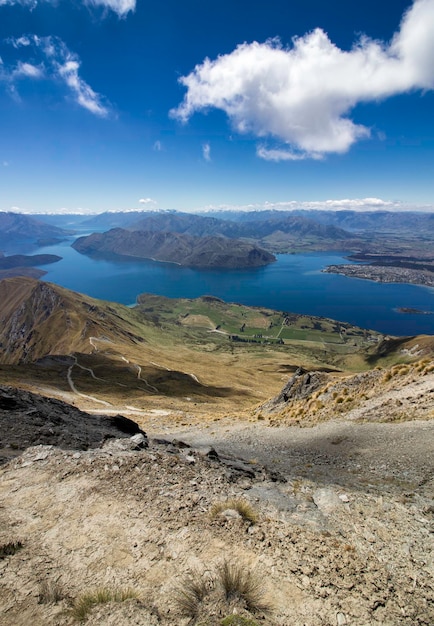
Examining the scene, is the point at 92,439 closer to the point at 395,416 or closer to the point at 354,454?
the point at 354,454

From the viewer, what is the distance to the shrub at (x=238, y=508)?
995 centimetres

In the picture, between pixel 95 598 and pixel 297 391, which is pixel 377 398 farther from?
pixel 95 598

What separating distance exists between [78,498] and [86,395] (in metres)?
50.0

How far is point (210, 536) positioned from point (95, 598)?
10.9 ft

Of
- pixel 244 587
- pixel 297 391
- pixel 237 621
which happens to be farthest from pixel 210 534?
pixel 297 391

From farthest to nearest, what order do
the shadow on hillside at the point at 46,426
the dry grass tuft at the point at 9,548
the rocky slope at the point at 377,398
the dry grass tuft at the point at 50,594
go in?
1. the rocky slope at the point at 377,398
2. the shadow on hillside at the point at 46,426
3. the dry grass tuft at the point at 9,548
4. the dry grass tuft at the point at 50,594

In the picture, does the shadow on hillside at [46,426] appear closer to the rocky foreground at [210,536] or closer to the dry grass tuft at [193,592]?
the rocky foreground at [210,536]

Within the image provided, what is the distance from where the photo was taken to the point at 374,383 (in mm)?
28156

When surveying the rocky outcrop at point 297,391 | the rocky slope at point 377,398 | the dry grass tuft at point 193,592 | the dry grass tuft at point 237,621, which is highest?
the dry grass tuft at point 237,621

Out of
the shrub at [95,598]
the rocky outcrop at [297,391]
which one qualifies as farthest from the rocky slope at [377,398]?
the shrub at [95,598]

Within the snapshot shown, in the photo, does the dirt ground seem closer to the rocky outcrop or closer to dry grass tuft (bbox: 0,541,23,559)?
dry grass tuft (bbox: 0,541,23,559)

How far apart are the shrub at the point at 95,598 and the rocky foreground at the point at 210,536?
0.37 ft

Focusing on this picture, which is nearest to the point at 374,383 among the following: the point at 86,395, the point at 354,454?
the point at 354,454

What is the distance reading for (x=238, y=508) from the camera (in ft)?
33.8
